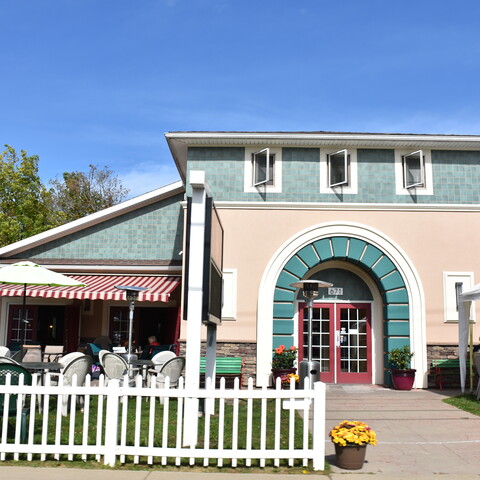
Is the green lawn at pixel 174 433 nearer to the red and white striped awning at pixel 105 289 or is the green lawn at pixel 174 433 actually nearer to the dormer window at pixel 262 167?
the red and white striped awning at pixel 105 289

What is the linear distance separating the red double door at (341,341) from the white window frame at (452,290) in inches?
78.5

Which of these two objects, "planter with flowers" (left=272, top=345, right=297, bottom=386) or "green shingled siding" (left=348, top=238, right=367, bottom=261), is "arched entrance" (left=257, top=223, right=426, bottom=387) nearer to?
"green shingled siding" (left=348, top=238, right=367, bottom=261)

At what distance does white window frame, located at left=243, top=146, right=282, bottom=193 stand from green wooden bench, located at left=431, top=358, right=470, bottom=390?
6.02m

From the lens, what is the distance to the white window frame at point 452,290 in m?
14.9

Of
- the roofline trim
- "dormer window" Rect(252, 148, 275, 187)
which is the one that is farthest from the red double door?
the roofline trim

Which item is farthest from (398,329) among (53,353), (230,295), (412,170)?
(53,353)

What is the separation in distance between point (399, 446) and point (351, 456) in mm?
1674

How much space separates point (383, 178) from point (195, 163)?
5037 millimetres

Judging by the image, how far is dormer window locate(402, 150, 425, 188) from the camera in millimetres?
15352

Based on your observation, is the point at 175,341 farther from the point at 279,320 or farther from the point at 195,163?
the point at 195,163

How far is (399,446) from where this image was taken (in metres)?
7.94

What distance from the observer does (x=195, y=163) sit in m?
15.5

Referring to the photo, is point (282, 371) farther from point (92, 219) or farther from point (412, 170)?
point (92, 219)

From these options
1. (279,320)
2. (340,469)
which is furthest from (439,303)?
(340,469)
